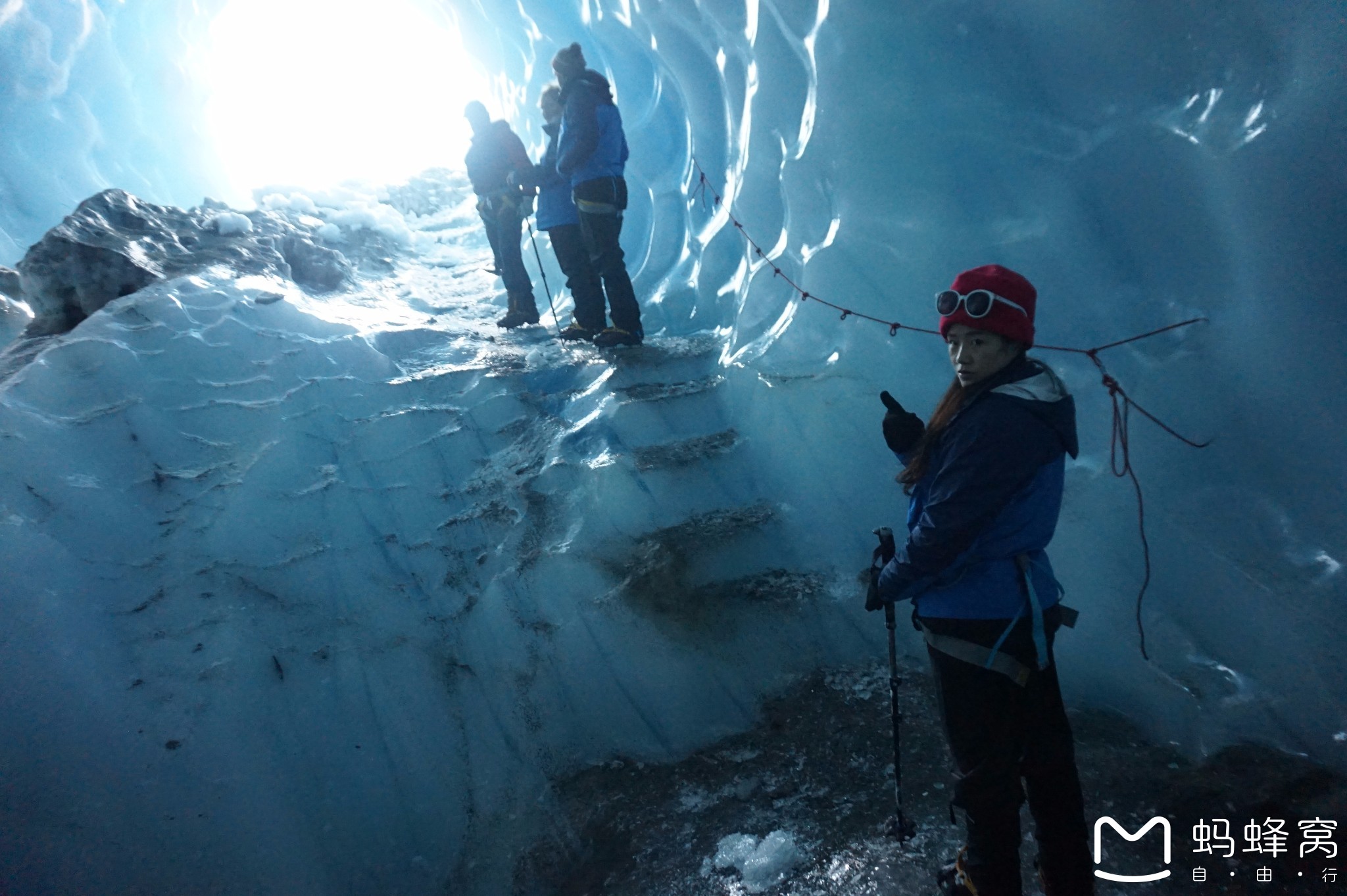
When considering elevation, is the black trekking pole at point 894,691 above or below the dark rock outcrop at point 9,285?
below

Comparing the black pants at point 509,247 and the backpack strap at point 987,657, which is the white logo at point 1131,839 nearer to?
the backpack strap at point 987,657

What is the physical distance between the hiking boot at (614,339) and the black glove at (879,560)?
107 inches

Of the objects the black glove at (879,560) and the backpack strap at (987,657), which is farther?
the black glove at (879,560)

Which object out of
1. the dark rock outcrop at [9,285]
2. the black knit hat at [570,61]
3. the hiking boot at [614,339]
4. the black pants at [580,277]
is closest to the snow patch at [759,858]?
the hiking boot at [614,339]

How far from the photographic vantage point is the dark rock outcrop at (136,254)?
143 inches

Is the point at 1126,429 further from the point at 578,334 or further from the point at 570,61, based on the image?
the point at 570,61

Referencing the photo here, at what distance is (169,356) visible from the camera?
3.07 meters

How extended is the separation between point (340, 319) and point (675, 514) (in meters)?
2.46

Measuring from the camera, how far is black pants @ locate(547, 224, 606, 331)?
4484mm

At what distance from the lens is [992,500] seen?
1.30 metres

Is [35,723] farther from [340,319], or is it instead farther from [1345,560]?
[1345,560]

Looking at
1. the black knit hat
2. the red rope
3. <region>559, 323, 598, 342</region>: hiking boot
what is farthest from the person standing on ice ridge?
the red rope

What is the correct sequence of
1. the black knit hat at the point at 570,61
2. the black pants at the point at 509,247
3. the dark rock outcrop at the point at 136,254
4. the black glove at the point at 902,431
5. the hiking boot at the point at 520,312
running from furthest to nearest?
the hiking boot at the point at 520,312
the black pants at the point at 509,247
the black knit hat at the point at 570,61
the dark rock outcrop at the point at 136,254
the black glove at the point at 902,431

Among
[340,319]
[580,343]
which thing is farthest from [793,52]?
[340,319]
